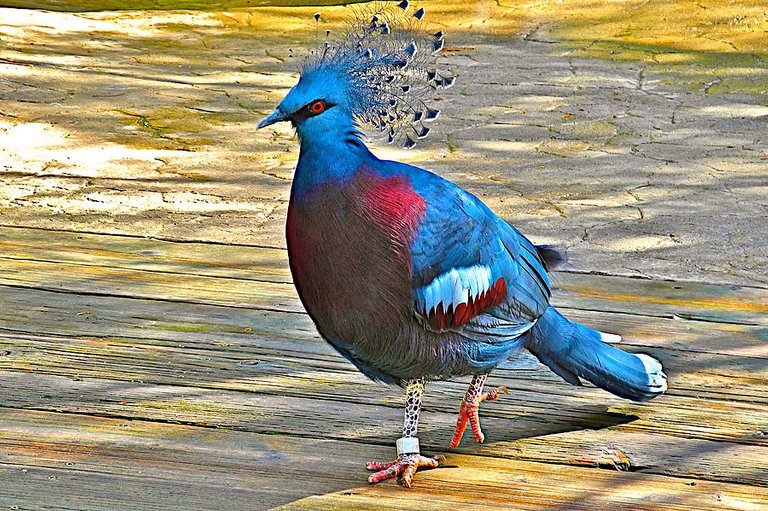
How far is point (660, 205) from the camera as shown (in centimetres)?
493

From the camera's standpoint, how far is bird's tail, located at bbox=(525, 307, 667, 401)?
101 inches

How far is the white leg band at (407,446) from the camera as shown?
2357 millimetres

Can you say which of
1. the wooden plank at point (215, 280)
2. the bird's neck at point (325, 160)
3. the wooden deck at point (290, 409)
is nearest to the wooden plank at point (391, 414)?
the wooden deck at point (290, 409)

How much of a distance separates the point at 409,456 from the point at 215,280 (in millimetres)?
1244

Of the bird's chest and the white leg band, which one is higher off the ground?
the bird's chest

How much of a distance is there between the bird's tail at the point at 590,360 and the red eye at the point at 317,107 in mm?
791

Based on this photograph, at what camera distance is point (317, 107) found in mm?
2158

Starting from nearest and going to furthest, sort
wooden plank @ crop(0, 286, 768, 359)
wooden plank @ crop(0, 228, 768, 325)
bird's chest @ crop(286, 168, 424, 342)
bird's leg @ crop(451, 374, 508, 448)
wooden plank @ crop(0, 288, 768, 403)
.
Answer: bird's chest @ crop(286, 168, 424, 342) → bird's leg @ crop(451, 374, 508, 448) → wooden plank @ crop(0, 288, 768, 403) → wooden plank @ crop(0, 286, 768, 359) → wooden plank @ crop(0, 228, 768, 325)

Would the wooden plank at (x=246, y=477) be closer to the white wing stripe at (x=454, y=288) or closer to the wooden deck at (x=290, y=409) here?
the wooden deck at (x=290, y=409)

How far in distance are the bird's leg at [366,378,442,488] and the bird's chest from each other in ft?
0.81

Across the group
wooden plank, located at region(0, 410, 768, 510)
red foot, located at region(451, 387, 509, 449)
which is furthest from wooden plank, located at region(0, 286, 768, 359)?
red foot, located at region(451, 387, 509, 449)

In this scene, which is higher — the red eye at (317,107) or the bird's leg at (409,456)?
the red eye at (317,107)

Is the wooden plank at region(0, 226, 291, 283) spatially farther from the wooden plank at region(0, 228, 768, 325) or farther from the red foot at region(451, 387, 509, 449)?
the red foot at region(451, 387, 509, 449)

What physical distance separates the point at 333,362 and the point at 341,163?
2.85ft
